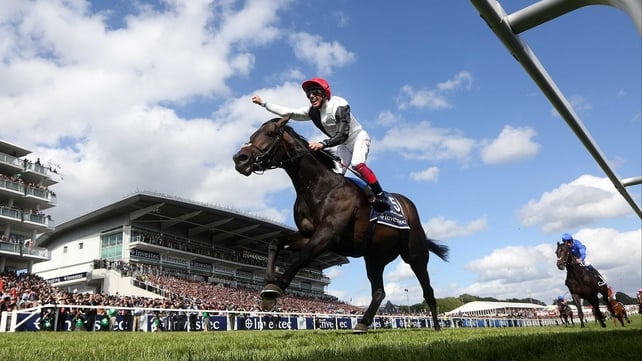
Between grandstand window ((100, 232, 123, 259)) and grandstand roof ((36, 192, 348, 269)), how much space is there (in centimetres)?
212

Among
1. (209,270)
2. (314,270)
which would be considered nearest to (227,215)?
(209,270)

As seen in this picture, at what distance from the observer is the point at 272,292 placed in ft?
15.6

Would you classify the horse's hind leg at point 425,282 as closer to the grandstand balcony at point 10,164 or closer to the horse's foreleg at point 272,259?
the horse's foreleg at point 272,259

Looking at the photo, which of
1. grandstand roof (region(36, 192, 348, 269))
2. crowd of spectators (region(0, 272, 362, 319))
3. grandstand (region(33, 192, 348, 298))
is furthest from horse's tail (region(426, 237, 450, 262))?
grandstand roof (region(36, 192, 348, 269))

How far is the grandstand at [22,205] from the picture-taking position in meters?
44.3

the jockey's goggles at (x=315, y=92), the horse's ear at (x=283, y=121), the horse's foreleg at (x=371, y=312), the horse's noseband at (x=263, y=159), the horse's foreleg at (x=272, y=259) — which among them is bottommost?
the horse's foreleg at (x=371, y=312)

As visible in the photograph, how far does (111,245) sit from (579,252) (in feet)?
162

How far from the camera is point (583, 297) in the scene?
13.0 m

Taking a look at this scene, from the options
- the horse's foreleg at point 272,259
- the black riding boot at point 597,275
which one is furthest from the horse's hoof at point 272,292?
the black riding boot at point 597,275

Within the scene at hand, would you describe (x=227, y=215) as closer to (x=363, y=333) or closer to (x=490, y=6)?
(x=363, y=333)

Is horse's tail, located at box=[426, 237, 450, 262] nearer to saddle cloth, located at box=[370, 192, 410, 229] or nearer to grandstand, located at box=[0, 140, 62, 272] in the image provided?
saddle cloth, located at box=[370, 192, 410, 229]

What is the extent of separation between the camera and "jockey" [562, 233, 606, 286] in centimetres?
1296

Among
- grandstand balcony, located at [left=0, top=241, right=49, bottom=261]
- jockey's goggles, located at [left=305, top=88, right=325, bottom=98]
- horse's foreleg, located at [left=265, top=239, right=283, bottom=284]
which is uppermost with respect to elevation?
grandstand balcony, located at [left=0, top=241, right=49, bottom=261]

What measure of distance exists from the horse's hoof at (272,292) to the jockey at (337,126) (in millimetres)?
1755
